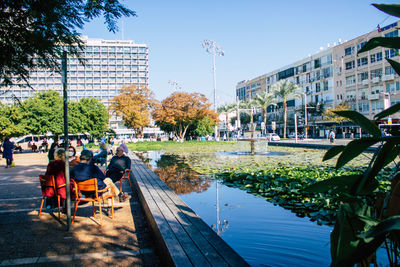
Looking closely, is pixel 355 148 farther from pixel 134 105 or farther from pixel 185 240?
pixel 134 105

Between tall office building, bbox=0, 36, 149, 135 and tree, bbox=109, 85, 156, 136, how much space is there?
61.7 metres

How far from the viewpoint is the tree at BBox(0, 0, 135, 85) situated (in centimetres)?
484

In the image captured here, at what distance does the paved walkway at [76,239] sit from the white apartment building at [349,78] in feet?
135

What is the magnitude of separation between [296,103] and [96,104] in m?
43.8

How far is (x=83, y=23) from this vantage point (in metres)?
5.65

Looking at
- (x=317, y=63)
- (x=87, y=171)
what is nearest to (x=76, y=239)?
(x=87, y=171)

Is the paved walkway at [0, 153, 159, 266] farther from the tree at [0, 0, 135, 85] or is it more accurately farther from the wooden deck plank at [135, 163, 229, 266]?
the tree at [0, 0, 135, 85]

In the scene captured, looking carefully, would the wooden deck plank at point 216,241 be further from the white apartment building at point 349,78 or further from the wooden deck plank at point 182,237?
the white apartment building at point 349,78

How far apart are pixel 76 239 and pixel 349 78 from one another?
58.4m

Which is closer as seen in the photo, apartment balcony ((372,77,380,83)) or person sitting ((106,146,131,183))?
person sitting ((106,146,131,183))

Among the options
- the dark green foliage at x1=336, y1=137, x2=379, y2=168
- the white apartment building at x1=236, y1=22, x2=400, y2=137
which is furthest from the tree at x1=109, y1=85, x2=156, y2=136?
the dark green foliage at x1=336, y1=137, x2=379, y2=168

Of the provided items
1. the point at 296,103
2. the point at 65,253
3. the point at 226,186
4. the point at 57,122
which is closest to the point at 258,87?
the point at 296,103

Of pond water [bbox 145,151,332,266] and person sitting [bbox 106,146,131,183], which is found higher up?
person sitting [bbox 106,146,131,183]

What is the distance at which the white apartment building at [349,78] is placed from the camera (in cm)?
4716
